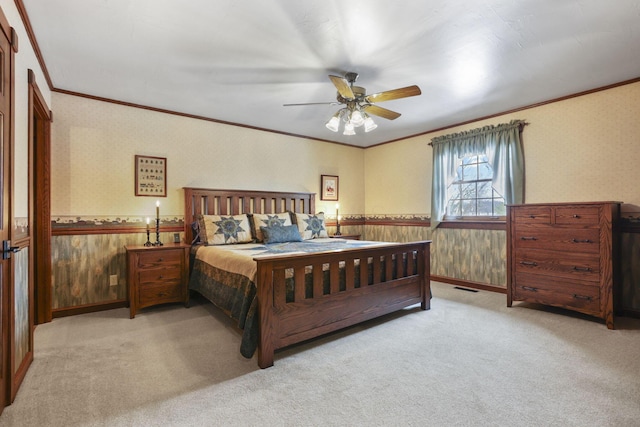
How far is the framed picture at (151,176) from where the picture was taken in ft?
12.0

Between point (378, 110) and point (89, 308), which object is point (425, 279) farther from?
point (89, 308)

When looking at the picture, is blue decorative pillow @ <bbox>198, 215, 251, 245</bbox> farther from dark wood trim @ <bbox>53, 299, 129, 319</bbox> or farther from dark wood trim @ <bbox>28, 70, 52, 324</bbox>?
dark wood trim @ <bbox>28, 70, 52, 324</bbox>

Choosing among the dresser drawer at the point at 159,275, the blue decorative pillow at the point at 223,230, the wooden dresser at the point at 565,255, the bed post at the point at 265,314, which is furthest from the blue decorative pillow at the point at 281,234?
the wooden dresser at the point at 565,255

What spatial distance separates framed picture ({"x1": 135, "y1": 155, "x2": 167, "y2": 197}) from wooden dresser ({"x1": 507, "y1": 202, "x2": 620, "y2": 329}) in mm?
4097

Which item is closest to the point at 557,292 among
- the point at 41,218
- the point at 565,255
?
the point at 565,255

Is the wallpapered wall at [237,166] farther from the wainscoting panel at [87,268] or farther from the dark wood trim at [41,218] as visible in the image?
the dark wood trim at [41,218]

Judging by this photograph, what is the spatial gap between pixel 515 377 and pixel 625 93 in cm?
312

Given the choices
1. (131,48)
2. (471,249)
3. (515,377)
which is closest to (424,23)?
(131,48)

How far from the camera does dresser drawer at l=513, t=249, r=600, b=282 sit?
2.95 meters

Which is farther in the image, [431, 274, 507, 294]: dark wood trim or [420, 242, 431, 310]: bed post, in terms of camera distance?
[431, 274, 507, 294]: dark wood trim

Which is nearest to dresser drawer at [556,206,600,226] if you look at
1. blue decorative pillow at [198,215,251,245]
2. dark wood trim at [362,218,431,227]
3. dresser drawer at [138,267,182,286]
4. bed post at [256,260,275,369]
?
dark wood trim at [362,218,431,227]

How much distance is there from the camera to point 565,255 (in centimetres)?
311

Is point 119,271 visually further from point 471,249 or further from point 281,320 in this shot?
point 471,249

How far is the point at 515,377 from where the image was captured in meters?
1.98
